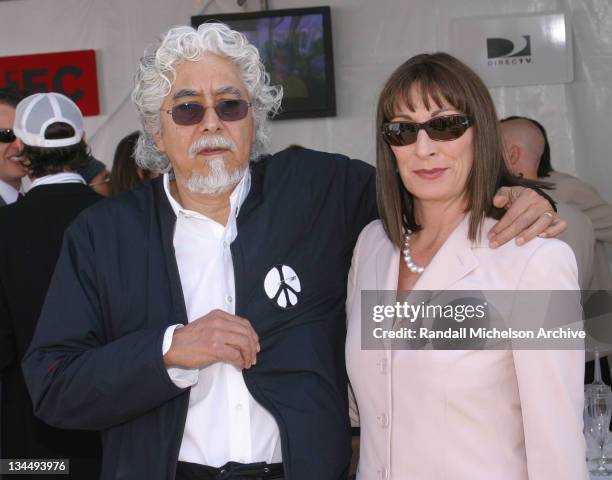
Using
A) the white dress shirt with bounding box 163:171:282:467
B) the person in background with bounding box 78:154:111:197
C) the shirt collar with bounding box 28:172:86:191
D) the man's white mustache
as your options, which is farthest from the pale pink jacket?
the person in background with bounding box 78:154:111:197

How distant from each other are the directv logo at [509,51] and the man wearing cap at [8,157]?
3.13 metres

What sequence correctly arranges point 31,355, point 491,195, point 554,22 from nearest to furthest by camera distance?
point 491,195
point 31,355
point 554,22

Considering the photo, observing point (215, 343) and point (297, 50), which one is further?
point (297, 50)

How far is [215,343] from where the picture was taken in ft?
6.98

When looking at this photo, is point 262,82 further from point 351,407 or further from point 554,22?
point 554,22

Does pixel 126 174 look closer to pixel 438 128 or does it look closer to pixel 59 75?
pixel 59 75

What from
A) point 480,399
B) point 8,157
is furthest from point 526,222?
point 8,157

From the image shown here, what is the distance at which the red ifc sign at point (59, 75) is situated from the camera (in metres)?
6.05

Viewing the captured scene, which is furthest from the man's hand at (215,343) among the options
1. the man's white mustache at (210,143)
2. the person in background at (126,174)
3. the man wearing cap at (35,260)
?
the person in background at (126,174)

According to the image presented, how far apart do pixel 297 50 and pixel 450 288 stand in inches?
157

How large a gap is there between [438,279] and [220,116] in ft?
2.73

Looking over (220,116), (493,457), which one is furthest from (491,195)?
(220,116)

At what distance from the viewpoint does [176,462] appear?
7.47 feet

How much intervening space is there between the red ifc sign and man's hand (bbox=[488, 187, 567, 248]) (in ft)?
14.6
